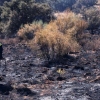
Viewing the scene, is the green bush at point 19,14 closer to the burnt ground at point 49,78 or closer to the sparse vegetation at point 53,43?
the burnt ground at point 49,78

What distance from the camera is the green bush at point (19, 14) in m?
29.5

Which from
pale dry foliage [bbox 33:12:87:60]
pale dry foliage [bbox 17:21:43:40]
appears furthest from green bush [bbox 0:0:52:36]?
pale dry foliage [bbox 33:12:87:60]

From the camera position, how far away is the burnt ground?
1305cm

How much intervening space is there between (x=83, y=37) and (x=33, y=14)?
758 centimetres

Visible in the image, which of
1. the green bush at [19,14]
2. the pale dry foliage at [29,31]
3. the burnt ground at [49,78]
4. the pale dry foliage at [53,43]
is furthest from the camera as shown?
the green bush at [19,14]

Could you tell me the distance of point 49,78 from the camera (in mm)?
15445

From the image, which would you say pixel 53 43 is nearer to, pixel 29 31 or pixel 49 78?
pixel 49 78

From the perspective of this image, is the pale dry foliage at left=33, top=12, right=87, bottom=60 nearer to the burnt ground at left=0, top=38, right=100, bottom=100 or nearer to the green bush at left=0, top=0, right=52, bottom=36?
the burnt ground at left=0, top=38, right=100, bottom=100

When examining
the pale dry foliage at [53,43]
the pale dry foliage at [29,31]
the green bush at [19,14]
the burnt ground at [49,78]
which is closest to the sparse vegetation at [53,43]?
the pale dry foliage at [53,43]

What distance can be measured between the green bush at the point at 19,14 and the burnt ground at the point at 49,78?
27.3ft

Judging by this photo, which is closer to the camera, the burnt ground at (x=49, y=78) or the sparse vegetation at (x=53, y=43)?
the burnt ground at (x=49, y=78)

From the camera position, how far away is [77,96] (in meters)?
12.7

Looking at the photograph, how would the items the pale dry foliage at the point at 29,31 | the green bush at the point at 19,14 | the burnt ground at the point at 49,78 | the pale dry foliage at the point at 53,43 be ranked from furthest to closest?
1. the green bush at the point at 19,14
2. the pale dry foliage at the point at 29,31
3. the pale dry foliage at the point at 53,43
4. the burnt ground at the point at 49,78

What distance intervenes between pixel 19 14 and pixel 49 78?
1570 cm
